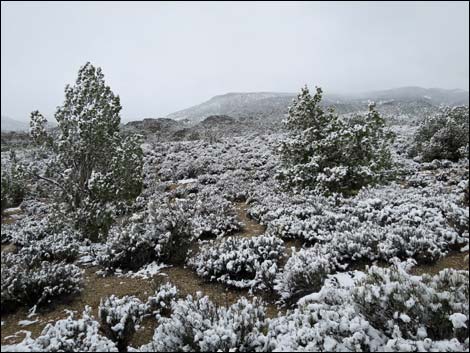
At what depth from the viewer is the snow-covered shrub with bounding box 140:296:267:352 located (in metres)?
3.37

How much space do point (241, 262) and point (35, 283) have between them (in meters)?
3.22

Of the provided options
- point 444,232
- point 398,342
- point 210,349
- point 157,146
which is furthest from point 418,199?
point 157,146

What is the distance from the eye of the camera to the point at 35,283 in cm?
494

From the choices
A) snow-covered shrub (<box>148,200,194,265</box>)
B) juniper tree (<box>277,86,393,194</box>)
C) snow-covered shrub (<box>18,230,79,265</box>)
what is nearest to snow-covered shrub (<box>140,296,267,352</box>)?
snow-covered shrub (<box>148,200,194,265</box>)

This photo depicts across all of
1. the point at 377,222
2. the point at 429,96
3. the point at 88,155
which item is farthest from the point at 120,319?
the point at 429,96

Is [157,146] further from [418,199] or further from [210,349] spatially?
[210,349]

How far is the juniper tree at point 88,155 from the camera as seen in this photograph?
7.55m

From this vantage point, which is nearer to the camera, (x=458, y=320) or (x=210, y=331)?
(x=458, y=320)

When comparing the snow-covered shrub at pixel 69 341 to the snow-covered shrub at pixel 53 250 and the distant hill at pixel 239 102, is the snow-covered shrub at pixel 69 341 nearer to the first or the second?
the snow-covered shrub at pixel 53 250

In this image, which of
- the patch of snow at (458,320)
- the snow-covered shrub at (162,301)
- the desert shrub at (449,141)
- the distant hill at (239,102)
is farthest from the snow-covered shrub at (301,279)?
the distant hill at (239,102)

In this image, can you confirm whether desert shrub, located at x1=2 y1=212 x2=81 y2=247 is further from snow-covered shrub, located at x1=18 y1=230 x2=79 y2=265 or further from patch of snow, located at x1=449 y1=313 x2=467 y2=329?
patch of snow, located at x1=449 y1=313 x2=467 y2=329

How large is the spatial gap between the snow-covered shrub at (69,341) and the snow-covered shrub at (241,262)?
7.96 ft

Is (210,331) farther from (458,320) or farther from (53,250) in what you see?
(53,250)

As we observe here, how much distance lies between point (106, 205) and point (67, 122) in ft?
7.17
